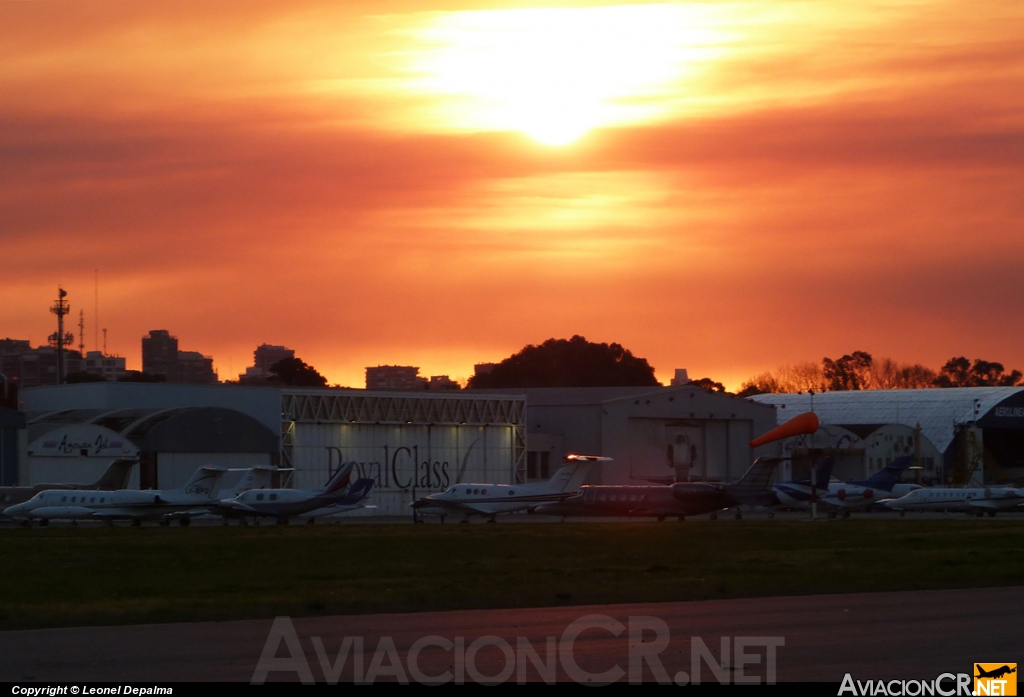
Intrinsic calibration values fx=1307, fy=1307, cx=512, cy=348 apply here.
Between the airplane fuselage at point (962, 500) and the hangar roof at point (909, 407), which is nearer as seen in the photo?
the airplane fuselage at point (962, 500)

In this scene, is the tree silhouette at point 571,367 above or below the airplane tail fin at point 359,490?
above

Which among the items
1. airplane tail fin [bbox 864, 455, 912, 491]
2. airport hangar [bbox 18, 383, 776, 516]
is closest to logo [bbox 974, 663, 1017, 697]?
airport hangar [bbox 18, 383, 776, 516]

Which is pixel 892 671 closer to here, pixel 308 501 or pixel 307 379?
pixel 308 501

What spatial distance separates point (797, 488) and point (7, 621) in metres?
59.4

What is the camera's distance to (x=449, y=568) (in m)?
35.7

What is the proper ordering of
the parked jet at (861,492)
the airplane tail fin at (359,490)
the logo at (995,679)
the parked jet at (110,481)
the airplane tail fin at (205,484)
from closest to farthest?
1. the logo at (995,679)
2. the airplane tail fin at (205,484)
3. the airplane tail fin at (359,490)
4. the parked jet at (110,481)
5. the parked jet at (861,492)

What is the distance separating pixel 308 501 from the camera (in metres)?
68.7

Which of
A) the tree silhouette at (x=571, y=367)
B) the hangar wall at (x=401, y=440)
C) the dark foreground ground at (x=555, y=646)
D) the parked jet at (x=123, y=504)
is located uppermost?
the tree silhouette at (x=571, y=367)

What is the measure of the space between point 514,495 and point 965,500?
2873 cm

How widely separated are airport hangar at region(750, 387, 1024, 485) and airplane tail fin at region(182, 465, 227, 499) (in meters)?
51.4

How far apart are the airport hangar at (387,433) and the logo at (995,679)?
6073cm

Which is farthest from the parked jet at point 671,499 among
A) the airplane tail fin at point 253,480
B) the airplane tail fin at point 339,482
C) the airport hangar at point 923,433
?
the airport hangar at point 923,433

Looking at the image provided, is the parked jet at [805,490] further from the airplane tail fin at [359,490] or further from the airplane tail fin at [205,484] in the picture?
the airplane tail fin at [205,484]

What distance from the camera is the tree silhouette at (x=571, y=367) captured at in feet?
534
